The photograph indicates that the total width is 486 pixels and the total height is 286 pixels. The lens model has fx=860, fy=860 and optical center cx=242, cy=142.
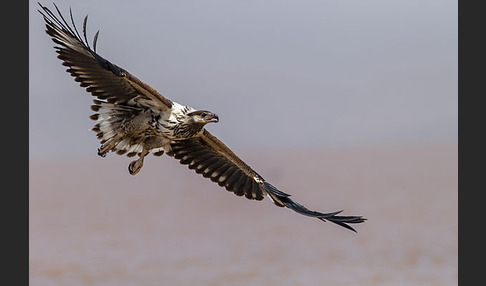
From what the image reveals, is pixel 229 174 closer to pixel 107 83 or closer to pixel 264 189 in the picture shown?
pixel 264 189

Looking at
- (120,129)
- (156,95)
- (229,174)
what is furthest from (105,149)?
(229,174)

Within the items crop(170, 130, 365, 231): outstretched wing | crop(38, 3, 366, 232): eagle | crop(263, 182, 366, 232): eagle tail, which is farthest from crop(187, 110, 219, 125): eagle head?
crop(263, 182, 366, 232): eagle tail

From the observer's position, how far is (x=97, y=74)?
711 cm

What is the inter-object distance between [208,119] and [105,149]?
3.13 feet

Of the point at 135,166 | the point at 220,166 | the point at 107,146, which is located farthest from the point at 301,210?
the point at 107,146

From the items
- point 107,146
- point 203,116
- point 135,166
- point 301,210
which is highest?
point 203,116

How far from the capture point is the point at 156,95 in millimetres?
7113

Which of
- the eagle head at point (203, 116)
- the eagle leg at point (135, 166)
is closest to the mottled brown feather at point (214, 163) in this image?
the eagle leg at point (135, 166)

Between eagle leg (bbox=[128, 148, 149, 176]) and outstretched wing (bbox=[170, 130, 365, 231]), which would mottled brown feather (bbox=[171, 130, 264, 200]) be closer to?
outstretched wing (bbox=[170, 130, 365, 231])

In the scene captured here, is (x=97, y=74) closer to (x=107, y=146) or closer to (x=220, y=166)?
(x=107, y=146)

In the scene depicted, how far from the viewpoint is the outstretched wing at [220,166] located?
789cm

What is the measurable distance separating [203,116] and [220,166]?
3.21 ft

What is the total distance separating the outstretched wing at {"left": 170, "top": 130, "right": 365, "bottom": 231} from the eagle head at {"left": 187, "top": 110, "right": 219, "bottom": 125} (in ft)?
2.04

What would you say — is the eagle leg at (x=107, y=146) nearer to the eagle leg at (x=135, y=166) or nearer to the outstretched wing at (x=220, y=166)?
the eagle leg at (x=135, y=166)
